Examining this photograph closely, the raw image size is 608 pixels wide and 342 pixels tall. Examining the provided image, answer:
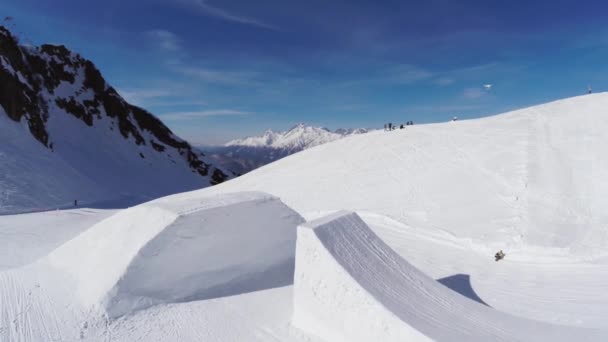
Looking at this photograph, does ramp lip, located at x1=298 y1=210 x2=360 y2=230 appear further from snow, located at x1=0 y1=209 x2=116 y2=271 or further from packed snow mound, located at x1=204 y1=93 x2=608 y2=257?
snow, located at x1=0 y1=209 x2=116 y2=271

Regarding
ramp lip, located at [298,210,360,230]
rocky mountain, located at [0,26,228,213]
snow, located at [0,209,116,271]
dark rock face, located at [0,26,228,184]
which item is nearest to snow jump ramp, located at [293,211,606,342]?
ramp lip, located at [298,210,360,230]

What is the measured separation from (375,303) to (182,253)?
131 inches

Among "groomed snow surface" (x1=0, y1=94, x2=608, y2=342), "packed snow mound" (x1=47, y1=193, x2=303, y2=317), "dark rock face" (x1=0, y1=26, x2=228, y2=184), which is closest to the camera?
"groomed snow surface" (x1=0, y1=94, x2=608, y2=342)

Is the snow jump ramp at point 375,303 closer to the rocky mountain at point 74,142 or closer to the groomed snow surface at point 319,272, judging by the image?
the groomed snow surface at point 319,272

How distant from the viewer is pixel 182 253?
5.96m

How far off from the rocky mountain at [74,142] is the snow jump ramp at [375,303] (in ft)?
60.4

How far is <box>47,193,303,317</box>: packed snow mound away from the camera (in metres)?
5.61

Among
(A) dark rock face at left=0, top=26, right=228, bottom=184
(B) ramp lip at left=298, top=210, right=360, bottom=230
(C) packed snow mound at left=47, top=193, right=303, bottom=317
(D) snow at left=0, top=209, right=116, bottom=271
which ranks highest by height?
(A) dark rock face at left=0, top=26, right=228, bottom=184

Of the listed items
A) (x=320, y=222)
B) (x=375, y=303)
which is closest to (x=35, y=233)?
(x=320, y=222)

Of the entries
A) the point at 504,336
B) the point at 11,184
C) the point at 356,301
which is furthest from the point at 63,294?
the point at 11,184

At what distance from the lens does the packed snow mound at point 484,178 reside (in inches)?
409

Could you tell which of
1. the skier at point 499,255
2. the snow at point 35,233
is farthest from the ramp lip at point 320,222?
the snow at point 35,233

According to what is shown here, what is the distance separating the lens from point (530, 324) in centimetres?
520

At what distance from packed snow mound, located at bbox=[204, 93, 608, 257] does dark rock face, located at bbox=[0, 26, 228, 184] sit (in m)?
22.2
